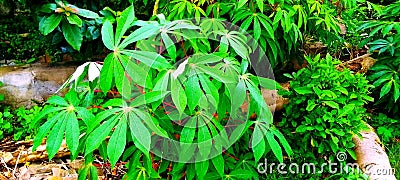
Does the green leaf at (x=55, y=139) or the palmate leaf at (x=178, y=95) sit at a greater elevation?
the palmate leaf at (x=178, y=95)

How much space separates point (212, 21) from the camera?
196 centimetres

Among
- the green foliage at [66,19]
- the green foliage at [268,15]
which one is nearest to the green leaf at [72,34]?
the green foliage at [66,19]

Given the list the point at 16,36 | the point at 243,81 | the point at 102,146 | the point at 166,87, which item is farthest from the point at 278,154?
the point at 16,36

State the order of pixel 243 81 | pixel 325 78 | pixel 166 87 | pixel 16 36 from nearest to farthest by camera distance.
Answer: pixel 166 87
pixel 243 81
pixel 325 78
pixel 16 36

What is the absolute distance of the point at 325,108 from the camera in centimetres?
209

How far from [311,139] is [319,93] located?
247mm

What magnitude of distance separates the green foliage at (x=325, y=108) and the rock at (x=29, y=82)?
163cm

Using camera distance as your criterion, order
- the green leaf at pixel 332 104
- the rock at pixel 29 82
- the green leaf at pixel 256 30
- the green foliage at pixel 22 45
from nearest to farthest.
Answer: the green leaf at pixel 332 104
the green leaf at pixel 256 30
the rock at pixel 29 82
the green foliage at pixel 22 45

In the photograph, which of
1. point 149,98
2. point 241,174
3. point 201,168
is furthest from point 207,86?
point 241,174

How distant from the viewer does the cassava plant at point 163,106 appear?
1.28 metres

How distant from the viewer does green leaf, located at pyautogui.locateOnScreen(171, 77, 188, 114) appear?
1.25 m

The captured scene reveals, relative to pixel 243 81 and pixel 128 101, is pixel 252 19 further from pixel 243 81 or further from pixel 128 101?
pixel 128 101
